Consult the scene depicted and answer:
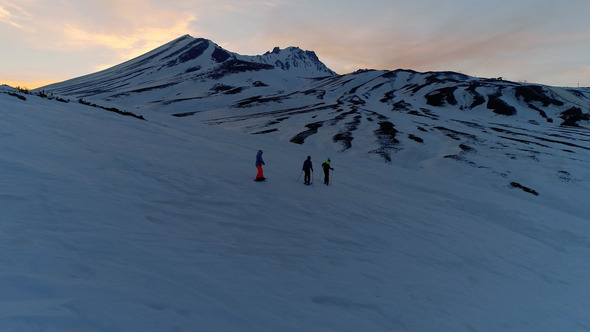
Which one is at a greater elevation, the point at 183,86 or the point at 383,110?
the point at 183,86

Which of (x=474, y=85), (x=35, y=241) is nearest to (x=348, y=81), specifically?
(x=474, y=85)

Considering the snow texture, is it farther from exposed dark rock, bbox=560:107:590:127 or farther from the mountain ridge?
exposed dark rock, bbox=560:107:590:127

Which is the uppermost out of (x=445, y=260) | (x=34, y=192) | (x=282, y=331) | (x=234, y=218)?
(x=34, y=192)

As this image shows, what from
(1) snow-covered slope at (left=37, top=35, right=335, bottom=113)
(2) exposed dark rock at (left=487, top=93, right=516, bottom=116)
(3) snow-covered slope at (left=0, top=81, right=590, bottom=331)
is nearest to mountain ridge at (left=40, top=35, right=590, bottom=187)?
(2) exposed dark rock at (left=487, top=93, right=516, bottom=116)

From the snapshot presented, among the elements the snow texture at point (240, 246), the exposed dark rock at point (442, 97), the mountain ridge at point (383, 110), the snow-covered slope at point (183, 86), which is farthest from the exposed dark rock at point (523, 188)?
the snow-covered slope at point (183, 86)

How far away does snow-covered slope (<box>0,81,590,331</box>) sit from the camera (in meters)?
4.86

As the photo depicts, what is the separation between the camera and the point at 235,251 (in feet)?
23.8

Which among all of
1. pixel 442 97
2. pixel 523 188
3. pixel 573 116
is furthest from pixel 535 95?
pixel 523 188

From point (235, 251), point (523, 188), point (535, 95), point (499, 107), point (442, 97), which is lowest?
point (523, 188)

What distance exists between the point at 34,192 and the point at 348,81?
165m

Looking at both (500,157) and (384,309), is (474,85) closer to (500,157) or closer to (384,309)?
(500,157)

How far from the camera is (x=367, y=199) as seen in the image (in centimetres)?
1548

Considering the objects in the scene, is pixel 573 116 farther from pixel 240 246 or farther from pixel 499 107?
pixel 240 246

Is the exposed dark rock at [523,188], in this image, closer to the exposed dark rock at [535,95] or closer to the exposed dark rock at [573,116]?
the exposed dark rock at [573,116]
